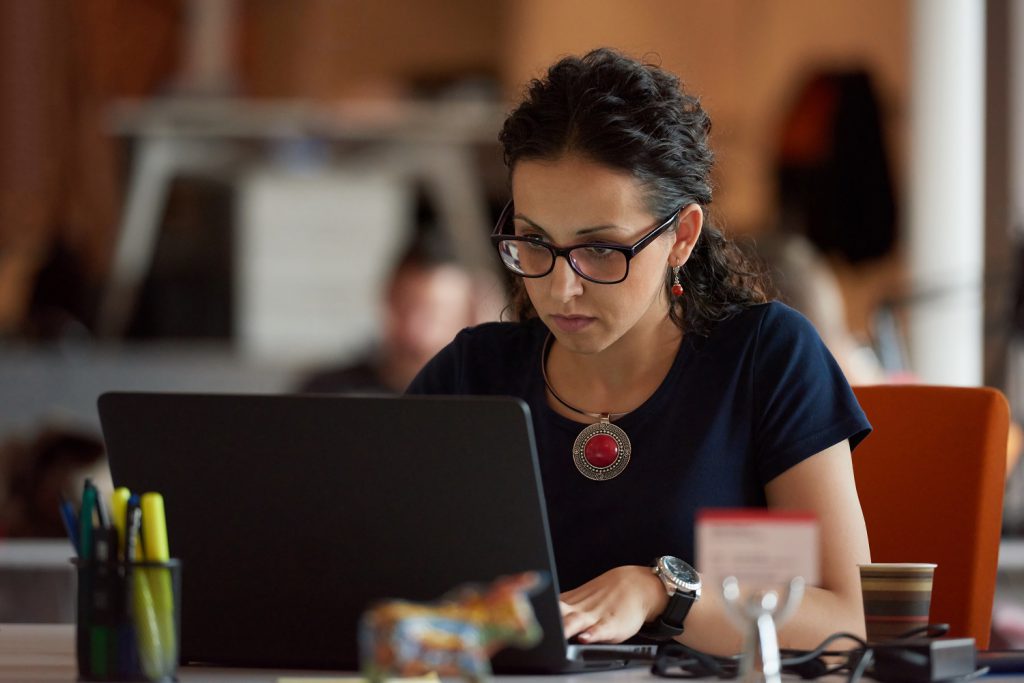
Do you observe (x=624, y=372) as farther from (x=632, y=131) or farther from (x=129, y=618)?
(x=129, y=618)

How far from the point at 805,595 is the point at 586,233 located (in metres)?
0.39

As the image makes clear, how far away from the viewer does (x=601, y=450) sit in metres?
1.53

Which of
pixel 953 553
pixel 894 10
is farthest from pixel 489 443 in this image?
pixel 894 10

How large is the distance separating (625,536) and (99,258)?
4330 millimetres

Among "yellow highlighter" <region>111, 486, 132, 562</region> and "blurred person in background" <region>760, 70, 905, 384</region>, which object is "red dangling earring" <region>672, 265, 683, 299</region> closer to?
"yellow highlighter" <region>111, 486, 132, 562</region>

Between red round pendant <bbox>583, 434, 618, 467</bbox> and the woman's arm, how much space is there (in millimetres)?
176

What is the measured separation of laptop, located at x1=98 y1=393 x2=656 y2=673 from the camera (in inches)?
42.1

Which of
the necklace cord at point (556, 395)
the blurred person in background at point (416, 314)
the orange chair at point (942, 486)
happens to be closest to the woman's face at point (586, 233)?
the necklace cord at point (556, 395)

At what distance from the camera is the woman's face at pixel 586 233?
54.3 inches

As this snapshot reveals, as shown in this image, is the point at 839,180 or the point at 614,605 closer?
the point at 614,605

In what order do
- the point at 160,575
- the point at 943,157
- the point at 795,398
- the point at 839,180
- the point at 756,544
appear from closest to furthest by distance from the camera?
the point at 756,544 → the point at 160,575 → the point at 795,398 → the point at 943,157 → the point at 839,180

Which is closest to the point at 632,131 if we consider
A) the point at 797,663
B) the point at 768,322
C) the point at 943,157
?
the point at 768,322

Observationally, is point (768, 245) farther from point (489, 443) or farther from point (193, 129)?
point (489, 443)

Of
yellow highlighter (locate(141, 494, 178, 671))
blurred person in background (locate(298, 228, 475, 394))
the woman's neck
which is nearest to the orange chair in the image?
the woman's neck
